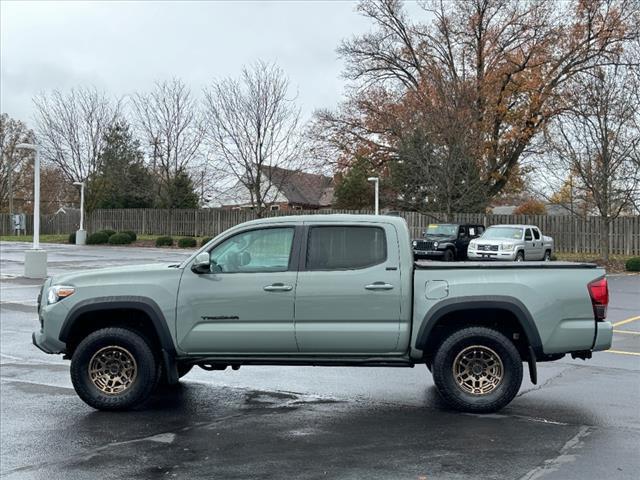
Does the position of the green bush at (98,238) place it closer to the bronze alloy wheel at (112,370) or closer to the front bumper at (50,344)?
the front bumper at (50,344)

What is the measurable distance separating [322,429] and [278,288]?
1.35 meters

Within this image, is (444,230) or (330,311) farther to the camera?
(444,230)

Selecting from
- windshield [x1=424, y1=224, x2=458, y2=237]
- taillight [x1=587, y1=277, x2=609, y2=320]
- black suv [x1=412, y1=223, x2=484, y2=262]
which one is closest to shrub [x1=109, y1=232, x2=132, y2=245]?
black suv [x1=412, y1=223, x2=484, y2=262]

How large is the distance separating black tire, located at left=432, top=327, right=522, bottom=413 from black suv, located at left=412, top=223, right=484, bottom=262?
77.8 ft

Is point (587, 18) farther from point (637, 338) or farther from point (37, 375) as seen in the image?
point (37, 375)

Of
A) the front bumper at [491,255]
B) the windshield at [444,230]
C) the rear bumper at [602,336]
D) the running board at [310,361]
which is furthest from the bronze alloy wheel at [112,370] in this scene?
the windshield at [444,230]

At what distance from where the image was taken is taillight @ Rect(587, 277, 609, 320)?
6.75 meters

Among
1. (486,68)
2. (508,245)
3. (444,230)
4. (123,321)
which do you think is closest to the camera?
(123,321)

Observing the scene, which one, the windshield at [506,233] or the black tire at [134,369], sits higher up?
the windshield at [506,233]

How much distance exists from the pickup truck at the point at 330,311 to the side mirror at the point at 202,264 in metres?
A: 0.01

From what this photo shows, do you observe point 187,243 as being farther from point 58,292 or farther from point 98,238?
point 58,292

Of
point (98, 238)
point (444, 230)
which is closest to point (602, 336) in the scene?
point (444, 230)

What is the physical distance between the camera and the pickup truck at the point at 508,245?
29.1 m

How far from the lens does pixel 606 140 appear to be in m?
30.1
